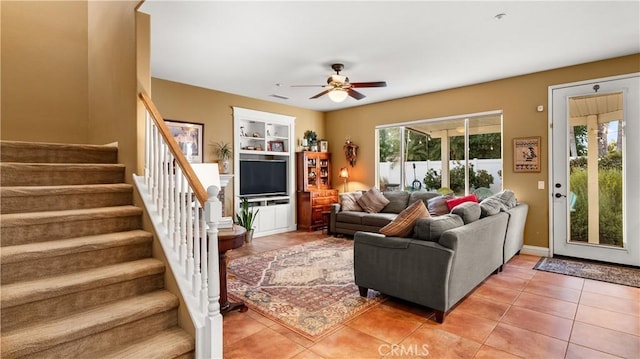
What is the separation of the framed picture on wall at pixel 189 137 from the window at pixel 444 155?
11.9 ft

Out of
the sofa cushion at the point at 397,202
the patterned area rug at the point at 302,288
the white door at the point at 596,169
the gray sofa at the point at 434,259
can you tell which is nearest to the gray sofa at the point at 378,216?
the sofa cushion at the point at 397,202

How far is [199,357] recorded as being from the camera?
185 cm

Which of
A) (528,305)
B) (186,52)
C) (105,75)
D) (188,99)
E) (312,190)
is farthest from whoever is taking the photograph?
(312,190)

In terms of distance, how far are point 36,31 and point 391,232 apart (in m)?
4.54

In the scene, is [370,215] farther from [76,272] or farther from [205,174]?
[76,272]

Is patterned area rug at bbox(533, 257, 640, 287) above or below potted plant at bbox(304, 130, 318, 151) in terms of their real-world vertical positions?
below

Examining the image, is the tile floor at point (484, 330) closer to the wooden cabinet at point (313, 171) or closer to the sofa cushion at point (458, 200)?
the sofa cushion at point (458, 200)

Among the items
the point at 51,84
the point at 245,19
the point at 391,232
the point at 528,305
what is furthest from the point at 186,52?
the point at 528,305

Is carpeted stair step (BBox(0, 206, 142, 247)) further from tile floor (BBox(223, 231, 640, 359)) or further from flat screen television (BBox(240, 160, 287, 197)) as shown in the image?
flat screen television (BBox(240, 160, 287, 197))

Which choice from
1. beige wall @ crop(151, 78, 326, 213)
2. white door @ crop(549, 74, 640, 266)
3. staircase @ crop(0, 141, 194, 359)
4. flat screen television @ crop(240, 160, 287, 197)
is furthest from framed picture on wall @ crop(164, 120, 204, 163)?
white door @ crop(549, 74, 640, 266)

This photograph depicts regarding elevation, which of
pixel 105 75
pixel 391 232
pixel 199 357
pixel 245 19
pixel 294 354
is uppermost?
pixel 245 19

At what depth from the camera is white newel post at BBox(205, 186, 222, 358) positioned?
182 centimetres

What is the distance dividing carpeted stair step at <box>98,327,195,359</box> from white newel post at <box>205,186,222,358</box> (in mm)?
157

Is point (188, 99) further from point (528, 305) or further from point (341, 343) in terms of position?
point (528, 305)
